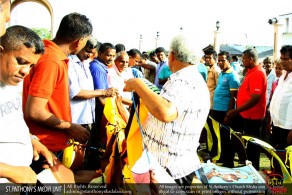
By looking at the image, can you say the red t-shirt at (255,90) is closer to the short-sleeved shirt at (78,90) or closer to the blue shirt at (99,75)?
the blue shirt at (99,75)

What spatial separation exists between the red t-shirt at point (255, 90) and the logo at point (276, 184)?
185cm

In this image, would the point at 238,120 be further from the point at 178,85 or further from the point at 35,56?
the point at 35,56

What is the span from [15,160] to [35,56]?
60 centimetres

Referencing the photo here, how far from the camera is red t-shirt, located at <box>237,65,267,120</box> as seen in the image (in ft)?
16.6

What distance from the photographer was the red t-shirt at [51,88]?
2.32 m

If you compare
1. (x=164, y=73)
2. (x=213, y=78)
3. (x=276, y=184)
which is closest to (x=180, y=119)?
(x=276, y=184)

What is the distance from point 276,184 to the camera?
3385 mm

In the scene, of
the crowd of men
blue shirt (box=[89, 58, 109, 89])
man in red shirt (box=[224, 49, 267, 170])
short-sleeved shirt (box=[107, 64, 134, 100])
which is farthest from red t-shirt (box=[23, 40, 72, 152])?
man in red shirt (box=[224, 49, 267, 170])

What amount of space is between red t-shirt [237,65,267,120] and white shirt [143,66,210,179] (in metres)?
2.93

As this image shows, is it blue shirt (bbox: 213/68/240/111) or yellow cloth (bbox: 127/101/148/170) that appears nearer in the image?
yellow cloth (bbox: 127/101/148/170)

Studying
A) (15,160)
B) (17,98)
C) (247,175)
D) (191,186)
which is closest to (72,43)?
(17,98)

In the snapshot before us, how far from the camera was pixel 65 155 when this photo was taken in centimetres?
258

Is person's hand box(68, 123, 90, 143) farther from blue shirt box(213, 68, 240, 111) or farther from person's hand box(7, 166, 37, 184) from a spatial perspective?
blue shirt box(213, 68, 240, 111)

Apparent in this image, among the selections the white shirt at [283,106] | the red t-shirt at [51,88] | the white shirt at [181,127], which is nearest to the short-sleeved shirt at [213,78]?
the white shirt at [283,106]
